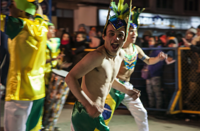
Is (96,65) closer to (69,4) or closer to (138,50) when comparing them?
(138,50)

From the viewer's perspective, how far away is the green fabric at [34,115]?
11.0ft

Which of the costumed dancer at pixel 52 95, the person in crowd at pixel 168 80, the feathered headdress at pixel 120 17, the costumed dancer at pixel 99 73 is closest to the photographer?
the costumed dancer at pixel 99 73

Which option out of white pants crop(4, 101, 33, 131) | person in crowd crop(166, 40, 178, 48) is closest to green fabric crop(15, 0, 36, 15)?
white pants crop(4, 101, 33, 131)

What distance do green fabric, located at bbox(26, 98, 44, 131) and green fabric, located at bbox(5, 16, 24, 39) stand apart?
87 centimetres

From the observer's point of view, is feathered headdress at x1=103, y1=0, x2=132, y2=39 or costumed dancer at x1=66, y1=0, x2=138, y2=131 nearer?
costumed dancer at x1=66, y1=0, x2=138, y2=131

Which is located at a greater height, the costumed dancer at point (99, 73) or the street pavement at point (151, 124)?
the costumed dancer at point (99, 73)

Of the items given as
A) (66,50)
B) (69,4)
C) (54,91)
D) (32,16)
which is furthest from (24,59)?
(69,4)

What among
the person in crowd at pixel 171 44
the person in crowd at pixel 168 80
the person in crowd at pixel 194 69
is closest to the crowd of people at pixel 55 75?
the person in crowd at pixel 194 69

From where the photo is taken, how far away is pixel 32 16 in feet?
10.3

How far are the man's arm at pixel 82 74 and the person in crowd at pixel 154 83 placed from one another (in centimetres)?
425

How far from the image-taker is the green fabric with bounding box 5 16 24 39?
2.77 metres

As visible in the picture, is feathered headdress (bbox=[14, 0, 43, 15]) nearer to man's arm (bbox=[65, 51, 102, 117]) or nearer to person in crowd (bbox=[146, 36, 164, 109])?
man's arm (bbox=[65, 51, 102, 117])

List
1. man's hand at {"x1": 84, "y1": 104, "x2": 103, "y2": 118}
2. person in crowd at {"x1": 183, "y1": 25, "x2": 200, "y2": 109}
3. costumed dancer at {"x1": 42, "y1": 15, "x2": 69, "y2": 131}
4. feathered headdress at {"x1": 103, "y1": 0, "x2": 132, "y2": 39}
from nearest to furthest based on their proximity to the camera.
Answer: man's hand at {"x1": 84, "y1": 104, "x2": 103, "y2": 118}, feathered headdress at {"x1": 103, "y1": 0, "x2": 132, "y2": 39}, costumed dancer at {"x1": 42, "y1": 15, "x2": 69, "y2": 131}, person in crowd at {"x1": 183, "y1": 25, "x2": 200, "y2": 109}

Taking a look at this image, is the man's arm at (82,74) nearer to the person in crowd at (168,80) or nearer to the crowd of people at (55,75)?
the crowd of people at (55,75)
